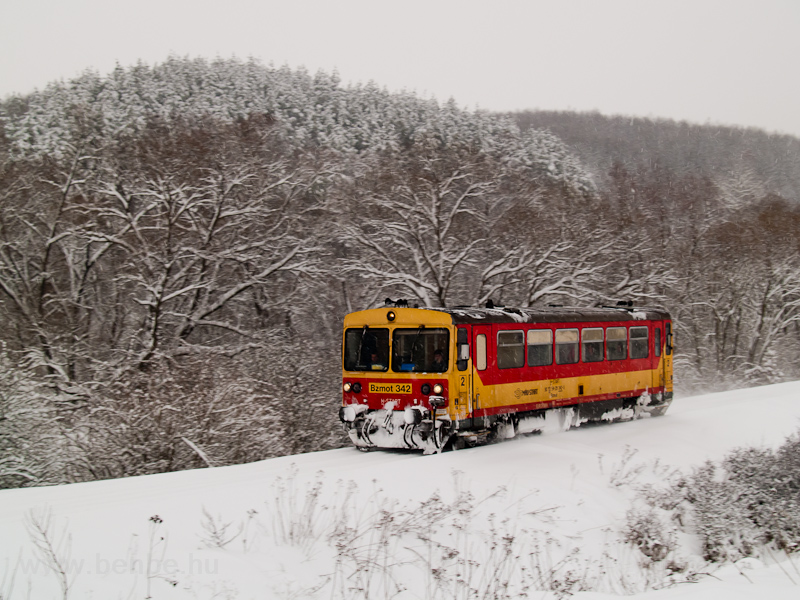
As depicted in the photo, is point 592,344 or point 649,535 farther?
point 592,344

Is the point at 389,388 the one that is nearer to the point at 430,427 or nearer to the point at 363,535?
the point at 430,427

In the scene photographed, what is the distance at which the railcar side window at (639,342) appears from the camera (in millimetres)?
17891

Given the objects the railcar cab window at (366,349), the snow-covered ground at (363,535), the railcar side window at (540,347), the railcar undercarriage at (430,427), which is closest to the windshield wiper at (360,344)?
the railcar cab window at (366,349)

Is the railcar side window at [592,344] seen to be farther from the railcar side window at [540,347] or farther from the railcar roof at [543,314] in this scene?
the railcar side window at [540,347]

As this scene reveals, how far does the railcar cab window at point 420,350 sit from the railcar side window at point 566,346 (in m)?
3.56

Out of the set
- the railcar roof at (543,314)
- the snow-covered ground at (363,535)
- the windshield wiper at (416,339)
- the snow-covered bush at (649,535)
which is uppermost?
the railcar roof at (543,314)

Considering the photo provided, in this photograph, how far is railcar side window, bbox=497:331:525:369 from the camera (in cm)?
1391

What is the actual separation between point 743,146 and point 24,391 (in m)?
82.1

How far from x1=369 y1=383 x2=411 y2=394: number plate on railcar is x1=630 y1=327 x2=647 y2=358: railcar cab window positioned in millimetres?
7271

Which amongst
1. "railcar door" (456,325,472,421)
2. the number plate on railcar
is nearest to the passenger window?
"railcar door" (456,325,472,421)

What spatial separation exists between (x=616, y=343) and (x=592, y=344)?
117 cm

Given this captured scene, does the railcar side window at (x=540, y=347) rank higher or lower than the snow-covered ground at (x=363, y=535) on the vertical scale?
higher

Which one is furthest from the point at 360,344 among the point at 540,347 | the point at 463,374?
the point at 540,347

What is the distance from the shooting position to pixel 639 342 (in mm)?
18156
